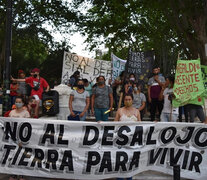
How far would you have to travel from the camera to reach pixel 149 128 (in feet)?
A: 16.4

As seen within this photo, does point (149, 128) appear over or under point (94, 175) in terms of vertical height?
over

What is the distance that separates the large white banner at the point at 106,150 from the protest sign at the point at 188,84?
157 centimetres

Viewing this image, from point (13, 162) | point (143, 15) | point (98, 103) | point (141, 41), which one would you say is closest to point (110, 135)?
point (13, 162)

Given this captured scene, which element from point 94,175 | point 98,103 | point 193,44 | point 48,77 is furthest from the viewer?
point 48,77

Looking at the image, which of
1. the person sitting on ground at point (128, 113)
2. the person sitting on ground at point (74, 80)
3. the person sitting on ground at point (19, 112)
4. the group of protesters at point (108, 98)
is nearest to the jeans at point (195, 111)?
the group of protesters at point (108, 98)

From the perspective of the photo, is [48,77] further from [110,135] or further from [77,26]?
[110,135]

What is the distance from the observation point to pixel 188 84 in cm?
655

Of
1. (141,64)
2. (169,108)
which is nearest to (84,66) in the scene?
(141,64)

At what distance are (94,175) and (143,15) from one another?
1817 centimetres

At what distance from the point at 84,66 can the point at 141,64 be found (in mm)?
4561

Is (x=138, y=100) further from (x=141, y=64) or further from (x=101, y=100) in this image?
(x=141, y=64)

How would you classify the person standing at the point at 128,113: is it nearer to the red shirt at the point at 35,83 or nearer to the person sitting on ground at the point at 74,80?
the red shirt at the point at 35,83

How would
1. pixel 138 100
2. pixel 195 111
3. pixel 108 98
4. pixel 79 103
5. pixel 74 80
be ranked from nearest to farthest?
pixel 195 111 → pixel 79 103 → pixel 108 98 → pixel 138 100 → pixel 74 80

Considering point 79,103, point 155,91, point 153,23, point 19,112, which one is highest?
point 153,23
